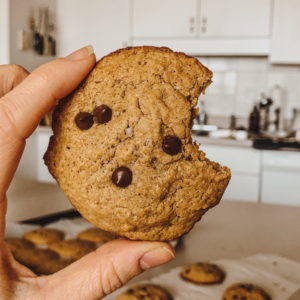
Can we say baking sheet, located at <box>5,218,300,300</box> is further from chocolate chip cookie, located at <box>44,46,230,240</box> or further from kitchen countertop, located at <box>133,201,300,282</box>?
chocolate chip cookie, located at <box>44,46,230,240</box>

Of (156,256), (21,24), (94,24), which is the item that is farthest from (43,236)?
(94,24)

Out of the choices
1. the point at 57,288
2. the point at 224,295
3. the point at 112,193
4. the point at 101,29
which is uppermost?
the point at 101,29

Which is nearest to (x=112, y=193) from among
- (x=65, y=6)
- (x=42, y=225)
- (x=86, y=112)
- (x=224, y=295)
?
(x=86, y=112)

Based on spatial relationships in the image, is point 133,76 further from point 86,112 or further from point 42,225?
point 42,225

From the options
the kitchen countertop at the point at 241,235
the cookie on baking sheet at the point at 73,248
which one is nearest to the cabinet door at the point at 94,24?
the kitchen countertop at the point at 241,235

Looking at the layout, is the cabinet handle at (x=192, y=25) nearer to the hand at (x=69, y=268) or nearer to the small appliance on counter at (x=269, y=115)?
the small appliance on counter at (x=269, y=115)

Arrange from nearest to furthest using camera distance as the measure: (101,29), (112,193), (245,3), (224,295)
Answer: (112,193) → (224,295) → (245,3) → (101,29)
